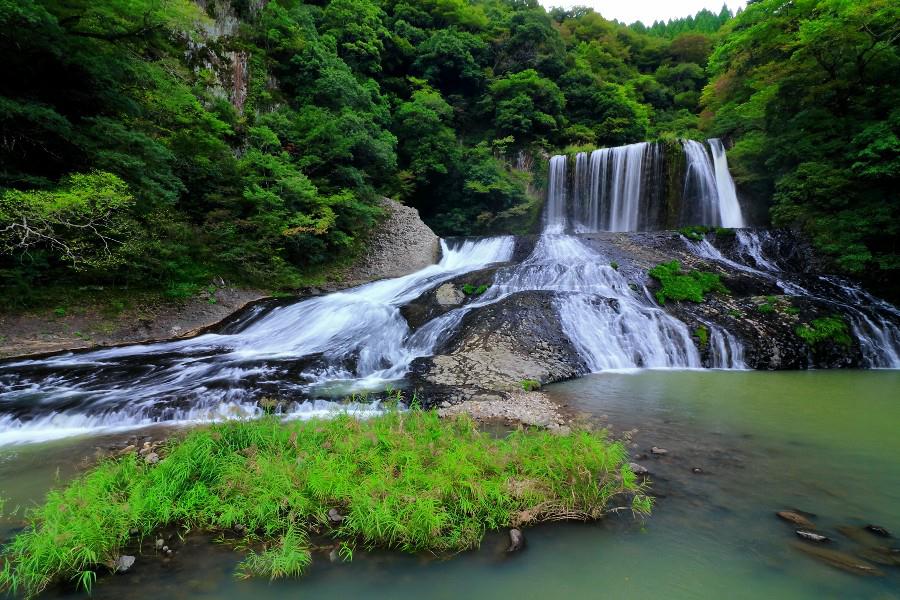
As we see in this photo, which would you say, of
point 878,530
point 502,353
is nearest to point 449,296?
point 502,353

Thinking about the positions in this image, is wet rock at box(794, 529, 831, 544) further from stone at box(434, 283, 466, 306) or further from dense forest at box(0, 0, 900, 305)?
dense forest at box(0, 0, 900, 305)

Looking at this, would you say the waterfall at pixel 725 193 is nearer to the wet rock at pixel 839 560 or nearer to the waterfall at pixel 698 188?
the waterfall at pixel 698 188

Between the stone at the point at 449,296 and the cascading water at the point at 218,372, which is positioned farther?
the stone at the point at 449,296


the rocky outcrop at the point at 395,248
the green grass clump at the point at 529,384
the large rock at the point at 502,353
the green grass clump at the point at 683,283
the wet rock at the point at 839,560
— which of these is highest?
the rocky outcrop at the point at 395,248

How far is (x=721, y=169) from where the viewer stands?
18734mm

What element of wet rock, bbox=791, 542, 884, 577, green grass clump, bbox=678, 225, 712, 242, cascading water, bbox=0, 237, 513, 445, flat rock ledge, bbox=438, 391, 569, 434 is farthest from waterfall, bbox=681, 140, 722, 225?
wet rock, bbox=791, 542, 884, 577

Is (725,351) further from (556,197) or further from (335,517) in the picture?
(556,197)

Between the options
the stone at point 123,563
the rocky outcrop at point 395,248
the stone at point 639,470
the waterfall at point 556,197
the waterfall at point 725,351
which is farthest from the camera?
the waterfall at point 556,197

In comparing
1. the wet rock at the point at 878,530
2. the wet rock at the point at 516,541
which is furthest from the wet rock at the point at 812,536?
the wet rock at the point at 516,541

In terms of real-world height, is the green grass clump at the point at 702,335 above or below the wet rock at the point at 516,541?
above

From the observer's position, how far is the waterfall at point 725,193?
18078 millimetres

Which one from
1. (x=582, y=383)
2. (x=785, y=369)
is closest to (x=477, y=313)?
(x=582, y=383)

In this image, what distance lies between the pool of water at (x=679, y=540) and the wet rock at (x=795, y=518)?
8cm

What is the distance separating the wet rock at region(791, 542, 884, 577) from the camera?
8.82ft
